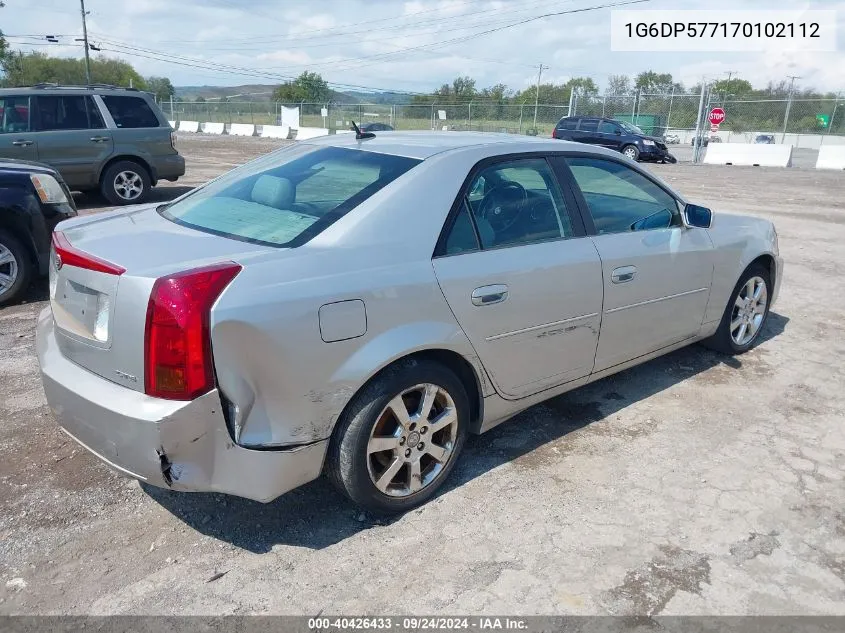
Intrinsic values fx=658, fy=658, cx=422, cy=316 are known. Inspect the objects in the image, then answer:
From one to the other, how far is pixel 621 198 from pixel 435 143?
53.3 inches

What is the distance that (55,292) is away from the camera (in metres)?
2.81

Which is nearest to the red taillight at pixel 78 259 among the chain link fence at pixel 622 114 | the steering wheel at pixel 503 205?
the steering wheel at pixel 503 205

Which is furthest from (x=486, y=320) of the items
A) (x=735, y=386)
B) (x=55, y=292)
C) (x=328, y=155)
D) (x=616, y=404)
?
(x=735, y=386)

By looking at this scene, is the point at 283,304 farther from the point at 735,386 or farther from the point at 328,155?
the point at 735,386

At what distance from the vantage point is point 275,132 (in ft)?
128

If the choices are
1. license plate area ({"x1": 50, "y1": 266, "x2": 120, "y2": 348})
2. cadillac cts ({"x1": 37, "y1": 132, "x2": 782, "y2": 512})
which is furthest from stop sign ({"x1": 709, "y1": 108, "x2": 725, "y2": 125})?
license plate area ({"x1": 50, "y1": 266, "x2": 120, "y2": 348})

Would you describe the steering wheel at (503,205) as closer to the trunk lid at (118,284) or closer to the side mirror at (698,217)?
the trunk lid at (118,284)

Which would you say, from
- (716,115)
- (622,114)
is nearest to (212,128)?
(622,114)

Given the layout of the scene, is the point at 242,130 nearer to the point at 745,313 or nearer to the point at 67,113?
the point at 67,113

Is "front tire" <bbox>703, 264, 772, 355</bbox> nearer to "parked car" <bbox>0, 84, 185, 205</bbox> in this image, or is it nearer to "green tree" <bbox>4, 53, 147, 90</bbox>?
"parked car" <bbox>0, 84, 185, 205</bbox>

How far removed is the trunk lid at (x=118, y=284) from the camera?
2332mm

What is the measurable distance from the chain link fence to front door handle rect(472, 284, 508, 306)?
27.1m

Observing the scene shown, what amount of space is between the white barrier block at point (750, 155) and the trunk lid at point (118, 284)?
91.9ft

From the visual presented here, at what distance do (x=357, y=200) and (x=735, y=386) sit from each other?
3080 mm
